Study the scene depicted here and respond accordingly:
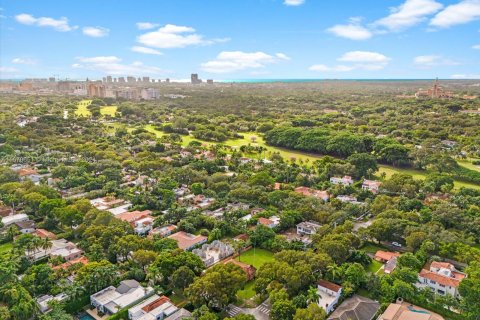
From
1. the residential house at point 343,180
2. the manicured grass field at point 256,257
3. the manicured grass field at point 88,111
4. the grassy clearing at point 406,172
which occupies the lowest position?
the manicured grass field at point 256,257

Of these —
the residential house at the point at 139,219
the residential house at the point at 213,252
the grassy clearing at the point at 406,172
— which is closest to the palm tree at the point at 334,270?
the residential house at the point at 213,252

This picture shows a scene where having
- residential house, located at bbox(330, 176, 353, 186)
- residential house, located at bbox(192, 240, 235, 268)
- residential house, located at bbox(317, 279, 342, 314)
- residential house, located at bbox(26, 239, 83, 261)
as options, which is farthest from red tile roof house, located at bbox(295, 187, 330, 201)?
residential house, located at bbox(26, 239, 83, 261)

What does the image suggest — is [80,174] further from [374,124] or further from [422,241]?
[374,124]

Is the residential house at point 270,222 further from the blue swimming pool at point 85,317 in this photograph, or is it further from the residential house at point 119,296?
the blue swimming pool at point 85,317

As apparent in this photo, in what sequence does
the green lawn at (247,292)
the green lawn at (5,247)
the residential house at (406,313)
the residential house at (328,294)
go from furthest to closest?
the green lawn at (5,247), the green lawn at (247,292), the residential house at (328,294), the residential house at (406,313)

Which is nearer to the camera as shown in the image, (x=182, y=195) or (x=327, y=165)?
(x=182, y=195)

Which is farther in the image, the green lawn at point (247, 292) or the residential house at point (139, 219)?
the residential house at point (139, 219)

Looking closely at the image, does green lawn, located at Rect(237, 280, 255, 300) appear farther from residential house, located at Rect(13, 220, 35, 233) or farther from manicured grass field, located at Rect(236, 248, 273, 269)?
residential house, located at Rect(13, 220, 35, 233)

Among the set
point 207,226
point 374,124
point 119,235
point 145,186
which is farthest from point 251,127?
point 119,235
